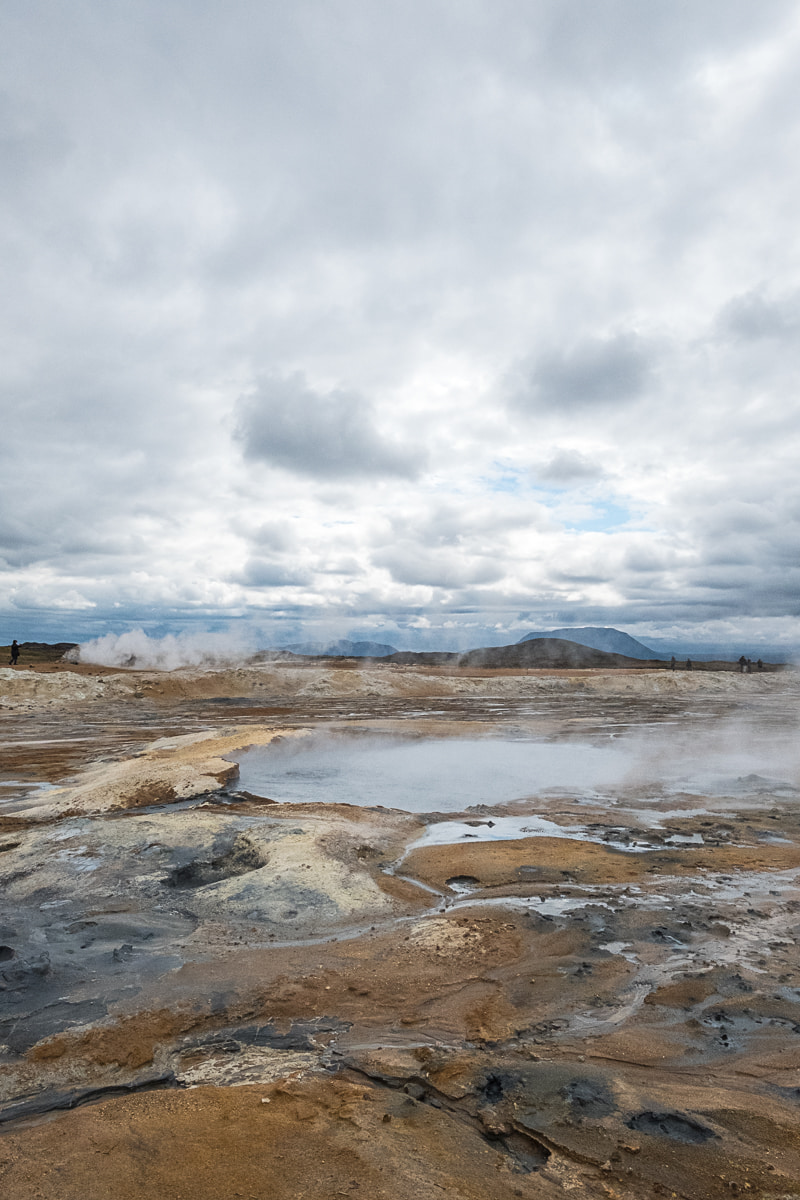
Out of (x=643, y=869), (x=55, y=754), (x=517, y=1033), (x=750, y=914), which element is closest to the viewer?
(x=517, y=1033)

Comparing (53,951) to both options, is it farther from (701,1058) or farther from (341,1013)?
(701,1058)

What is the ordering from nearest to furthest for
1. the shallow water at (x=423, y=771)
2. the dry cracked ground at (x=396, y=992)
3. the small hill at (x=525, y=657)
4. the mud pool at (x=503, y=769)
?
the dry cracked ground at (x=396, y=992), the mud pool at (x=503, y=769), the shallow water at (x=423, y=771), the small hill at (x=525, y=657)

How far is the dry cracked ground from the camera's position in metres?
3.14

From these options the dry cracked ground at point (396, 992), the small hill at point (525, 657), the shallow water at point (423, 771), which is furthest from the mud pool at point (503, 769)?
the small hill at point (525, 657)

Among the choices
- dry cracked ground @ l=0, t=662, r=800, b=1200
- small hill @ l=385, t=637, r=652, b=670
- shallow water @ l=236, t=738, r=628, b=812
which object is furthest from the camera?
small hill @ l=385, t=637, r=652, b=670

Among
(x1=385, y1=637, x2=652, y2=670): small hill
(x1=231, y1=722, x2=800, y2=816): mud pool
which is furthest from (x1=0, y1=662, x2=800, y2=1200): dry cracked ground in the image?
(x1=385, y1=637, x2=652, y2=670): small hill

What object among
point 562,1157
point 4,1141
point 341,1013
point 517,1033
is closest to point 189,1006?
point 341,1013

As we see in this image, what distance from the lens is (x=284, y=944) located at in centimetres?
616

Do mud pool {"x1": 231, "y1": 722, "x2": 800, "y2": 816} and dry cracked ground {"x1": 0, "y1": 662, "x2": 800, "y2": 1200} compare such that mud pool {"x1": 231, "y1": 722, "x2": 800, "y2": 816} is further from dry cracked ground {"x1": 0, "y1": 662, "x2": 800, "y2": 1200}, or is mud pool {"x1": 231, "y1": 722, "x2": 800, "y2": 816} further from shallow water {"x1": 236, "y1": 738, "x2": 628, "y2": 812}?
dry cracked ground {"x1": 0, "y1": 662, "x2": 800, "y2": 1200}

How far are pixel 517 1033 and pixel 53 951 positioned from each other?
4320 millimetres

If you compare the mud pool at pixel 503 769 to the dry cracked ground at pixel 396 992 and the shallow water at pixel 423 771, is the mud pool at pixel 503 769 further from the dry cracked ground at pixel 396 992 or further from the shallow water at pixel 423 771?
the dry cracked ground at pixel 396 992

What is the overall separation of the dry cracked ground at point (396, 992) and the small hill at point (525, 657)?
9041 cm

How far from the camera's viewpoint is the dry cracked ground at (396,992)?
314 cm

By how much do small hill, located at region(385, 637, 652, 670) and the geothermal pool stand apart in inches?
3135
